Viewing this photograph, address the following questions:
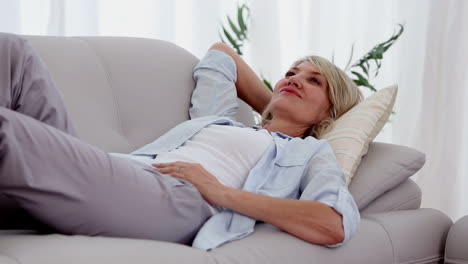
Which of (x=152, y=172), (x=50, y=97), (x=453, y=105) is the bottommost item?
(x=453, y=105)

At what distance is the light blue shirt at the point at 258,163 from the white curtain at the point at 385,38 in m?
0.87

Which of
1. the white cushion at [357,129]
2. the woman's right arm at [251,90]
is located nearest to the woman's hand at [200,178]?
the white cushion at [357,129]

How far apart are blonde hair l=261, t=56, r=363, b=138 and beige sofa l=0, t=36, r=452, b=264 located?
146 millimetres

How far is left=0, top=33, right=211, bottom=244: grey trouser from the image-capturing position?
1207mm

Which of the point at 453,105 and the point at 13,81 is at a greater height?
the point at 13,81

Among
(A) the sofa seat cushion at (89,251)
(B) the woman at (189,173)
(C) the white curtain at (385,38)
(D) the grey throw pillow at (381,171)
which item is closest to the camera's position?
(A) the sofa seat cushion at (89,251)

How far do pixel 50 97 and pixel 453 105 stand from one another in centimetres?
213

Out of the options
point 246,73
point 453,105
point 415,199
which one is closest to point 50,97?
point 246,73

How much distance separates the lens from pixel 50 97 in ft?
5.18

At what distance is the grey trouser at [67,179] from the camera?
1207 mm

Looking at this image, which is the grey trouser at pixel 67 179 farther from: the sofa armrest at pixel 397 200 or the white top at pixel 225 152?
the sofa armrest at pixel 397 200

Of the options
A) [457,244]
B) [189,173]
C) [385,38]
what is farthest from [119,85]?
[385,38]

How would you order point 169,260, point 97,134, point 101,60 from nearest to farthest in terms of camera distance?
1. point 169,260
2. point 97,134
3. point 101,60

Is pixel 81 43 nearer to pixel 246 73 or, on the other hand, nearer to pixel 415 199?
pixel 246 73
